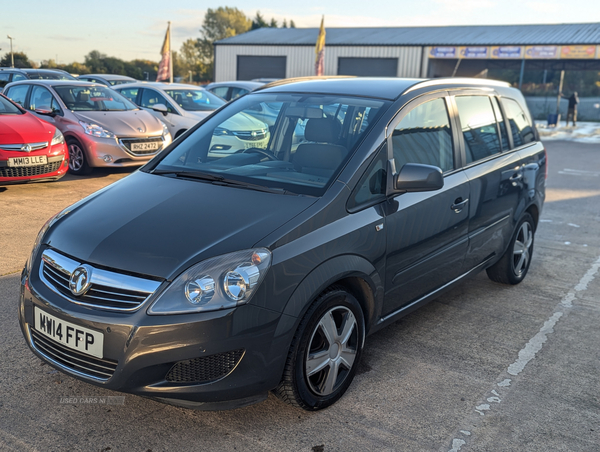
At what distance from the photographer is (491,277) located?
202 inches

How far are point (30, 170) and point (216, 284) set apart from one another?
244 inches

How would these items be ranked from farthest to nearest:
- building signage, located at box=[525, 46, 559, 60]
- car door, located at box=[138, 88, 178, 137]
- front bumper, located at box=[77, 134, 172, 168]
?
1. building signage, located at box=[525, 46, 559, 60]
2. car door, located at box=[138, 88, 178, 137]
3. front bumper, located at box=[77, 134, 172, 168]

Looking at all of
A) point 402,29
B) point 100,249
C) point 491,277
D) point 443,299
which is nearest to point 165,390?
point 100,249

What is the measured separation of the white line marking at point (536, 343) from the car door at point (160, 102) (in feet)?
27.2

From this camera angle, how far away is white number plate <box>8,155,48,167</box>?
754 cm

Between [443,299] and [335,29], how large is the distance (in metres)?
39.9

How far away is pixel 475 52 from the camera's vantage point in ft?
113

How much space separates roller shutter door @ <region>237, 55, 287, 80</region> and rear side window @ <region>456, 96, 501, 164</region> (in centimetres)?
3609

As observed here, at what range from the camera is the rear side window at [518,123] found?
4954mm

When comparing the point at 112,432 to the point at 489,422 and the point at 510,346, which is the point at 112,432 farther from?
the point at 510,346

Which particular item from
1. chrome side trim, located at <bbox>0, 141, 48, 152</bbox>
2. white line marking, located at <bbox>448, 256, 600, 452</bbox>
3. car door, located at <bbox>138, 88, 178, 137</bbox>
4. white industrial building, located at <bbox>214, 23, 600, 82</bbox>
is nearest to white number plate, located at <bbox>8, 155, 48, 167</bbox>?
chrome side trim, located at <bbox>0, 141, 48, 152</bbox>

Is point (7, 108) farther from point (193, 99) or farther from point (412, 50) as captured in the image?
point (412, 50)

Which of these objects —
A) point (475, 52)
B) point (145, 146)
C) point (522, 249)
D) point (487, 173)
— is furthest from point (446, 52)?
point (487, 173)

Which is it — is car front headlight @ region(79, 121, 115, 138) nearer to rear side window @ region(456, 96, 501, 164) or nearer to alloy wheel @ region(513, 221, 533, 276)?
rear side window @ region(456, 96, 501, 164)
